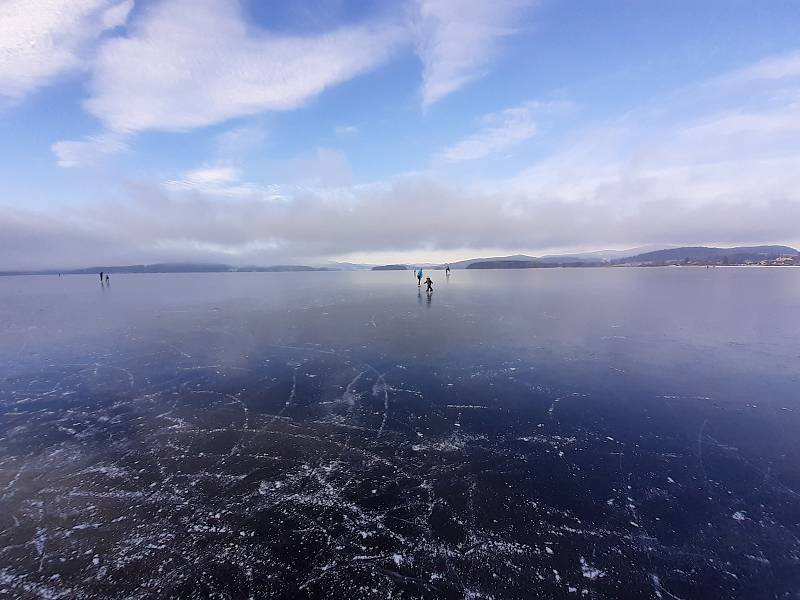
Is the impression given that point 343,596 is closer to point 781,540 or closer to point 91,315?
point 781,540

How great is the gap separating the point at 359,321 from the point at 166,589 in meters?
14.5

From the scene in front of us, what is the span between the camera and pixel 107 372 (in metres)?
9.98

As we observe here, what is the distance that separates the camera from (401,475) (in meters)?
5.28

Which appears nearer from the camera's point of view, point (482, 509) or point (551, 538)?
point (551, 538)

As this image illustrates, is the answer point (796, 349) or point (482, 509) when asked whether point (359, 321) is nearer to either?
point (482, 509)

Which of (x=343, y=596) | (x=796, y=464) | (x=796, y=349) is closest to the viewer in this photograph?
(x=343, y=596)

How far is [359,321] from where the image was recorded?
17.9 metres

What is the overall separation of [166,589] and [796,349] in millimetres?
18655

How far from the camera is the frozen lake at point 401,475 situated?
148 inches

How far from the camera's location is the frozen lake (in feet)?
12.3

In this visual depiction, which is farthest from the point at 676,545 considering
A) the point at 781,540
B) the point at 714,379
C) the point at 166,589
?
the point at 714,379

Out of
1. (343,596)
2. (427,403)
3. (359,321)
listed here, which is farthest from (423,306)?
(343,596)

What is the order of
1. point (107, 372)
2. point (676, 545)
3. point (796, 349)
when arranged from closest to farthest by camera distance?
point (676, 545) < point (107, 372) < point (796, 349)

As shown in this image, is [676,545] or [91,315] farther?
[91,315]
